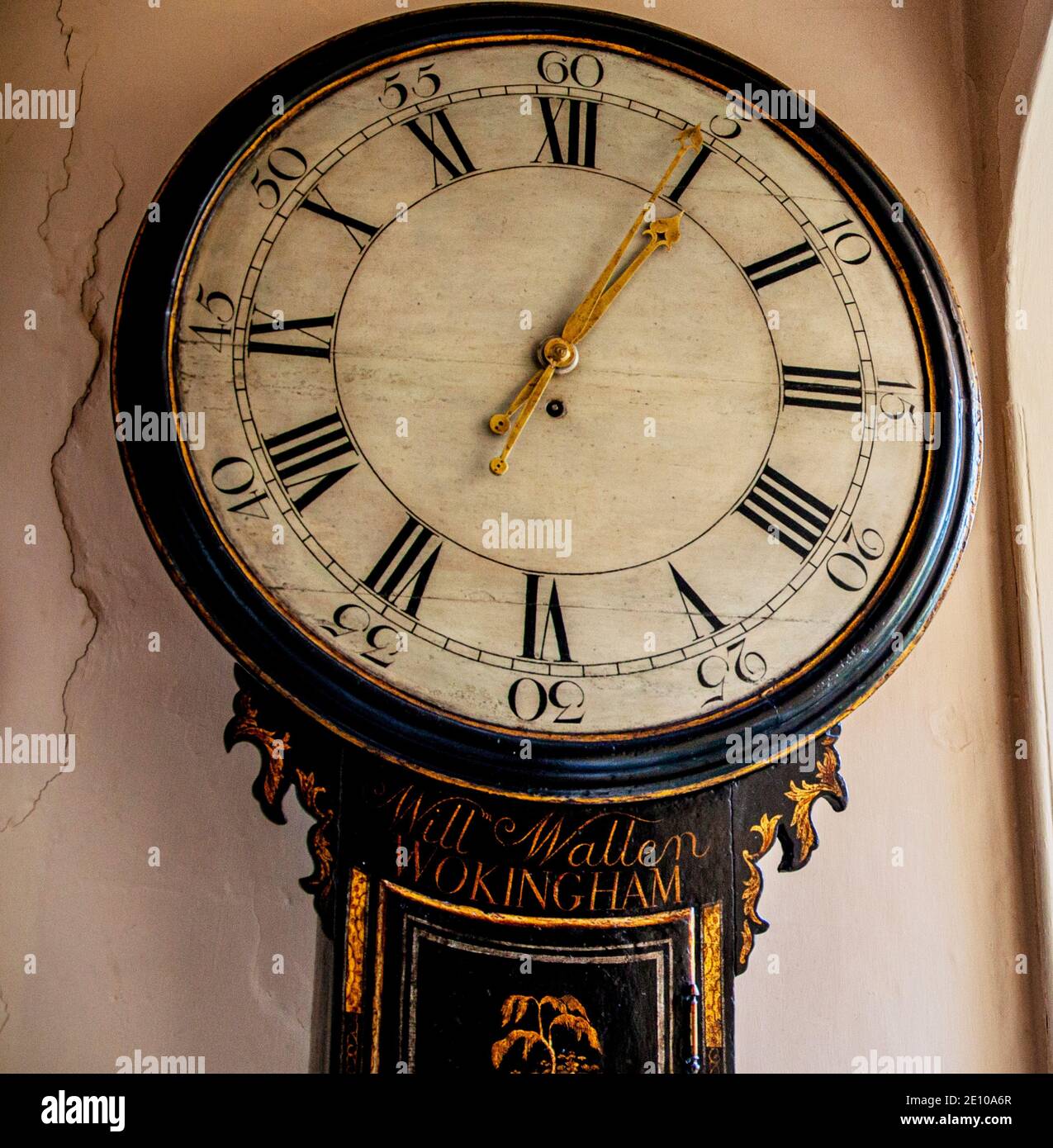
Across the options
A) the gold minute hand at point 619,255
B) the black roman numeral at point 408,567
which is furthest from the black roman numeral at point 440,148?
the black roman numeral at point 408,567

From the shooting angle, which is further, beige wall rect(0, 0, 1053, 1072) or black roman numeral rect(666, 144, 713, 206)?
black roman numeral rect(666, 144, 713, 206)

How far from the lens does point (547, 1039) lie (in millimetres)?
1327

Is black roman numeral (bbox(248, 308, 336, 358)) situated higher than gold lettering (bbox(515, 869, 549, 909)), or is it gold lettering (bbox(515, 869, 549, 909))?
black roman numeral (bbox(248, 308, 336, 358))

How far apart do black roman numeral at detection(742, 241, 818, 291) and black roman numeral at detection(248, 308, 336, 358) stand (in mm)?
470

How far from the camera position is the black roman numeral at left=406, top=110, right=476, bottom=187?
1566 millimetres

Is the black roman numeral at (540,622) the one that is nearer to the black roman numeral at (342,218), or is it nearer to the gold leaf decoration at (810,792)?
the gold leaf decoration at (810,792)

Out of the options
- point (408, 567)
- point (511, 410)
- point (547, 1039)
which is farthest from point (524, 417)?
point (547, 1039)

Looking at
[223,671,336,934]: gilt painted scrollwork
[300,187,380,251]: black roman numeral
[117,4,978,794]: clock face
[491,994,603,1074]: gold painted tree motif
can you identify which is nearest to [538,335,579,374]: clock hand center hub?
[117,4,978,794]: clock face

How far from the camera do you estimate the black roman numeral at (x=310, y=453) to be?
4.61ft

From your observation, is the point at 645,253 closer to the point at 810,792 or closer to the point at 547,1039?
the point at 810,792

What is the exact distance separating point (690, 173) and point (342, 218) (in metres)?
0.40

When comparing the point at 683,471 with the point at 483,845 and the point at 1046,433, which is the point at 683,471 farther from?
the point at 1046,433

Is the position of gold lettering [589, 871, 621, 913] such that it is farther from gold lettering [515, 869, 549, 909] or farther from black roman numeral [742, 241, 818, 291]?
black roman numeral [742, 241, 818, 291]

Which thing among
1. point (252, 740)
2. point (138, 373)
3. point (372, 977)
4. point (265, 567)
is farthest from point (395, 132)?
point (372, 977)
